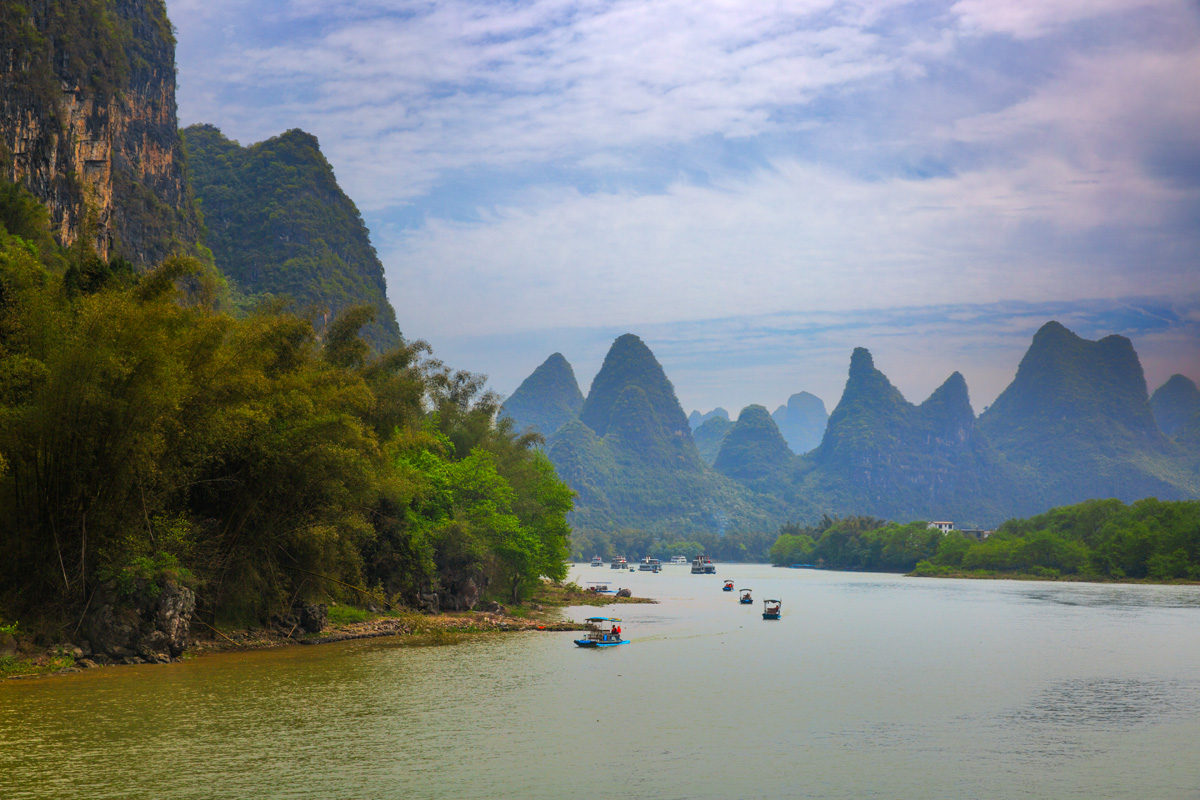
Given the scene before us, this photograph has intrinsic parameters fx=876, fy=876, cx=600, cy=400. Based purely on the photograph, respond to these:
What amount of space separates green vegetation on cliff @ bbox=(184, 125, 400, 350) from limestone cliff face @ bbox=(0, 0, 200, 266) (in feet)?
82.1

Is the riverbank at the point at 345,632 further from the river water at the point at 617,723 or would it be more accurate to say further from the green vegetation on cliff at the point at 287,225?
the green vegetation on cliff at the point at 287,225

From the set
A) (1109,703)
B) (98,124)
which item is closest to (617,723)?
(1109,703)

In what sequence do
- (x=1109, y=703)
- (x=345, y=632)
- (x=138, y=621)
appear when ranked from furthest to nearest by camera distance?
1. (x=345, y=632)
2. (x=138, y=621)
3. (x=1109, y=703)

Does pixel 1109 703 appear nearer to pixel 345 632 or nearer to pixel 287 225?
pixel 345 632

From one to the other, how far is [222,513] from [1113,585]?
288 ft

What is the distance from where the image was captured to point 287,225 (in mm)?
121000

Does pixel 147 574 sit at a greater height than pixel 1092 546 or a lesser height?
greater

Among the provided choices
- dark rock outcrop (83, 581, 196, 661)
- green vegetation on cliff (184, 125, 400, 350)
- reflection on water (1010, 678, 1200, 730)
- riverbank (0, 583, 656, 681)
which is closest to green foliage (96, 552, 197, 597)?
dark rock outcrop (83, 581, 196, 661)

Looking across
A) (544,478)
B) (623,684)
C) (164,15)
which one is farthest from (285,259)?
(623,684)

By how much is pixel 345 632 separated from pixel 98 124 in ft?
150

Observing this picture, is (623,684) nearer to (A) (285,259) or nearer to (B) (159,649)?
(B) (159,649)

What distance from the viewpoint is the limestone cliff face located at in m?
51.0

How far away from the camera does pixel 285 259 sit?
4678 inches

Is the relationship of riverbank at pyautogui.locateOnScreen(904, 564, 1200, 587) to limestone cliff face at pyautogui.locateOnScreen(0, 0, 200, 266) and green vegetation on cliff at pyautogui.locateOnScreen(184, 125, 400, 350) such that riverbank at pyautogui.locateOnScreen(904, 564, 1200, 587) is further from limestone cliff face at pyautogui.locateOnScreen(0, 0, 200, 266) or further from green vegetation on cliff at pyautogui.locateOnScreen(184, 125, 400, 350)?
limestone cliff face at pyautogui.locateOnScreen(0, 0, 200, 266)
